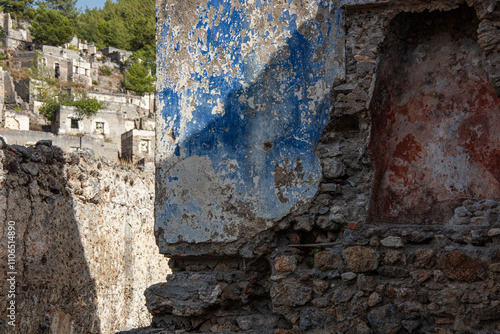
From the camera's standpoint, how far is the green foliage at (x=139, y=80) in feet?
145

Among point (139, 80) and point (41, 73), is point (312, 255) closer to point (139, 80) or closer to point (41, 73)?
point (41, 73)

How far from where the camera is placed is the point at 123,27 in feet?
180

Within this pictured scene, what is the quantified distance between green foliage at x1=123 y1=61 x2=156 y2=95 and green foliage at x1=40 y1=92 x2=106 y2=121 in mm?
9103

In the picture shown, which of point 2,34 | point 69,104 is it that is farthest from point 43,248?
point 2,34

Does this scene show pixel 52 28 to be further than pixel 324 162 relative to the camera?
Yes

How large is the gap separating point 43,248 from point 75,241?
3.11 ft

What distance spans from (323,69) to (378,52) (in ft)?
1.41

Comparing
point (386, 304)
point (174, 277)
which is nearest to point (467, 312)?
point (386, 304)

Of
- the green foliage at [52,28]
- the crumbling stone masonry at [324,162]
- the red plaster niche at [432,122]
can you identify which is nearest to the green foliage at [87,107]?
the green foliage at [52,28]

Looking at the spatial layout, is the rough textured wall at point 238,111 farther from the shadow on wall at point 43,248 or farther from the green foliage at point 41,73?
the green foliage at point 41,73

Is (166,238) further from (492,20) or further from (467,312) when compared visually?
(492,20)

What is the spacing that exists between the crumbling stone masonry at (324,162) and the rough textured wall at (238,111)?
1 centimetres

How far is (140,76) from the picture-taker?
149 feet

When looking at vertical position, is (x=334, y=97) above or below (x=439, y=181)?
above
